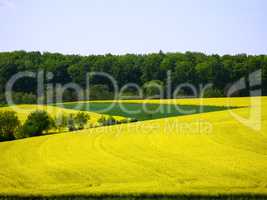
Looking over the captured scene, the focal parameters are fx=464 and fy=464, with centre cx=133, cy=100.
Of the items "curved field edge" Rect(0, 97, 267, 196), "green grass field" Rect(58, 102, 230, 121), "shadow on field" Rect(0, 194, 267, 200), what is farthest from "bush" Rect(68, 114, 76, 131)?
"shadow on field" Rect(0, 194, 267, 200)

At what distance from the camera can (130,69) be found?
110438 millimetres

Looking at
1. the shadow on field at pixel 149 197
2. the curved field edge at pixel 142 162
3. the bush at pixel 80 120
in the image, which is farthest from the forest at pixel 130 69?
the shadow on field at pixel 149 197

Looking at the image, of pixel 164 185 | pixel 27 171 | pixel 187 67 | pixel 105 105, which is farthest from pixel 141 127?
pixel 187 67

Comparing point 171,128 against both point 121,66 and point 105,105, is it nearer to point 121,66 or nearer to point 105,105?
point 105,105

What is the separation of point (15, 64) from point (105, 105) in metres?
44.6

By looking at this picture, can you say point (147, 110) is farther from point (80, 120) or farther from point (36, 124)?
point (36, 124)

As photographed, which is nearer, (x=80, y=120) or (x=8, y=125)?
(x=8, y=125)

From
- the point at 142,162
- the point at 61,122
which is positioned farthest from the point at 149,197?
the point at 61,122

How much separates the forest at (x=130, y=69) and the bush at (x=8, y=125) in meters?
32.1

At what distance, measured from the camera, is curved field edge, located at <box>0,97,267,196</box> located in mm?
20891

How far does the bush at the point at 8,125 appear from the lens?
47.4 metres

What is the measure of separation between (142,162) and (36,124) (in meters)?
24.9

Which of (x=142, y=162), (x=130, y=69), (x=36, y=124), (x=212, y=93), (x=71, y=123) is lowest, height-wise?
(x=142, y=162)

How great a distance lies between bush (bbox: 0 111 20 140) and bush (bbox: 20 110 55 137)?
0.94m
